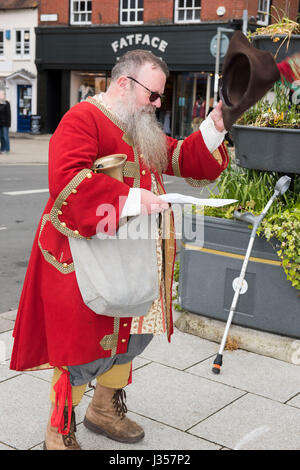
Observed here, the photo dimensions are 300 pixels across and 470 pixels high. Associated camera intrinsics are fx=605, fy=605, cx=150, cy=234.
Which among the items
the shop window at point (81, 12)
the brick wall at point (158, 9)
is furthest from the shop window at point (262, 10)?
the shop window at point (81, 12)

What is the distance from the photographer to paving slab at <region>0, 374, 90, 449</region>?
3039 mm

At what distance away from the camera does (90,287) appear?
2584 millimetres

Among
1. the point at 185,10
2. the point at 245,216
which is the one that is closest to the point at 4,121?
the point at 185,10

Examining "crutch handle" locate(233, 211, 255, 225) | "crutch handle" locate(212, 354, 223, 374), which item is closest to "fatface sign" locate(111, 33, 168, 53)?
"crutch handle" locate(233, 211, 255, 225)

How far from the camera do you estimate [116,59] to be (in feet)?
81.9

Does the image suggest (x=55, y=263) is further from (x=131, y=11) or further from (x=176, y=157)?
(x=131, y=11)

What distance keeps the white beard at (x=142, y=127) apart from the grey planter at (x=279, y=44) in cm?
164

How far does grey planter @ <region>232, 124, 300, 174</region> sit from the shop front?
20.1 m

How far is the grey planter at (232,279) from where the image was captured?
412cm

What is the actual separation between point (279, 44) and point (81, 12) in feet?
80.2

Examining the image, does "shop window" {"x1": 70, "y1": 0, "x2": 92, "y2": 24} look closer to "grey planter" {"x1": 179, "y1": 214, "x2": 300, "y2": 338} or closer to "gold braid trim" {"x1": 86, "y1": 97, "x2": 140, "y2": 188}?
"grey planter" {"x1": 179, "y1": 214, "x2": 300, "y2": 338}

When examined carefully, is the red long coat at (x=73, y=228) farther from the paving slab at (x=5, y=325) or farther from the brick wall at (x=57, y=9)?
the brick wall at (x=57, y=9)
